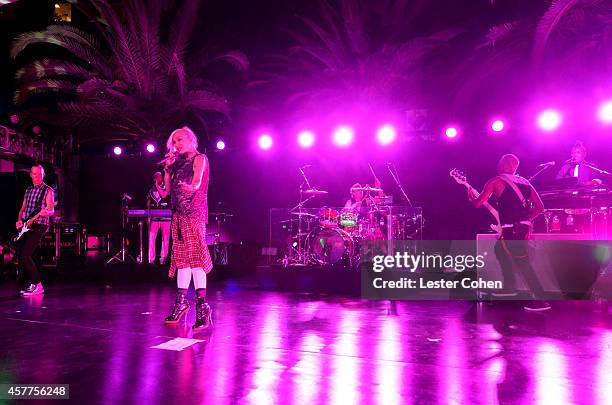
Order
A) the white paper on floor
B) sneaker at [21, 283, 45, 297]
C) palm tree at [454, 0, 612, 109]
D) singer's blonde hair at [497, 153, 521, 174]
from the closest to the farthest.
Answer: the white paper on floor < singer's blonde hair at [497, 153, 521, 174] < sneaker at [21, 283, 45, 297] < palm tree at [454, 0, 612, 109]

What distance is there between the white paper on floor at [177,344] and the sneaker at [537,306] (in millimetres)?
4444

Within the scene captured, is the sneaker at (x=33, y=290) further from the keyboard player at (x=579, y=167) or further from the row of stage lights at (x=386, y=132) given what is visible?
the keyboard player at (x=579, y=167)

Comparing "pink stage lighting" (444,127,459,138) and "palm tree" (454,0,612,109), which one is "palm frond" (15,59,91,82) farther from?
"palm tree" (454,0,612,109)

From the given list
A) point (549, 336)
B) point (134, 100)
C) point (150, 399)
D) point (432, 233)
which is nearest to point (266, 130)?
point (134, 100)

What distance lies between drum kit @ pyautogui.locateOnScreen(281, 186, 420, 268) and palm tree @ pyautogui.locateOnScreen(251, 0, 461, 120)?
4.79 meters

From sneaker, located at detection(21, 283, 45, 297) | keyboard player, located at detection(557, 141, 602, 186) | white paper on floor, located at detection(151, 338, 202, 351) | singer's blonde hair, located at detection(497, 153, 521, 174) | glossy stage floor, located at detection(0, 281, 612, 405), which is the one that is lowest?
glossy stage floor, located at detection(0, 281, 612, 405)

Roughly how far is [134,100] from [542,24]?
1076cm

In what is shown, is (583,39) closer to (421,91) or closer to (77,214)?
(421,91)

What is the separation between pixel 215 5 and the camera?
15.5 meters

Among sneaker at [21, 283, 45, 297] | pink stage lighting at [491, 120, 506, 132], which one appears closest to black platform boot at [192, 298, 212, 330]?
sneaker at [21, 283, 45, 297]

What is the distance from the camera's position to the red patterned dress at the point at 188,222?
16.8ft

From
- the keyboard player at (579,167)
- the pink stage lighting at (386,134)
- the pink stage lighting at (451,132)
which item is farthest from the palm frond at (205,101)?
the keyboard player at (579,167)

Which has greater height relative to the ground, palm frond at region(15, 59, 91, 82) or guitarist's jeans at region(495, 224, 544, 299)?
palm frond at region(15, 59, 91, 82)

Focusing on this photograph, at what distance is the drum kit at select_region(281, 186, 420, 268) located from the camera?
10102 mm
